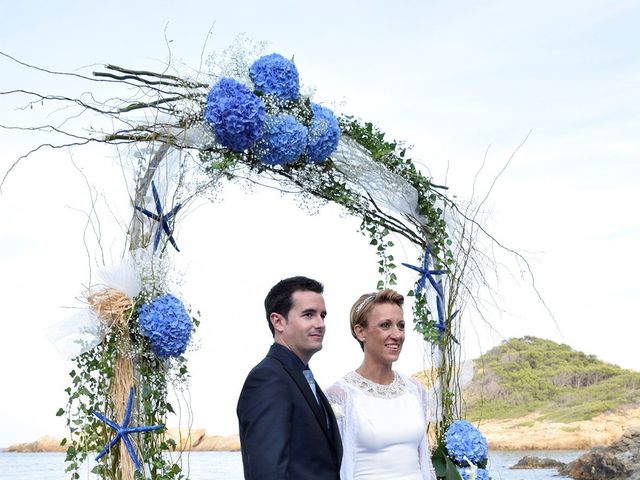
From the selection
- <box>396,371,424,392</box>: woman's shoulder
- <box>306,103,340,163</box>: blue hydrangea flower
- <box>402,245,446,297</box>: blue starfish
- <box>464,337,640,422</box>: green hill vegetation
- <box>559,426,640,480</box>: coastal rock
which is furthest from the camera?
<box>464,337,640,422</box>: green hill vegetation

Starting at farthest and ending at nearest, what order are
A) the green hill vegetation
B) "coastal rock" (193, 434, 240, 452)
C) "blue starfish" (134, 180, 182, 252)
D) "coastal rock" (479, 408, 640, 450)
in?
the green hill vegetation < "coastal rock" (479, 408, 640, 450) < "coastal rock" (193, 434, 240, 452) < "blue starfish" (134, 180, 182, 252)

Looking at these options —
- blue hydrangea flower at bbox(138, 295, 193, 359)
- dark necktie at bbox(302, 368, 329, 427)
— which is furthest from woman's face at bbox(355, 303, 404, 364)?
dark necktie at bbox(302, 368, 329, 427)

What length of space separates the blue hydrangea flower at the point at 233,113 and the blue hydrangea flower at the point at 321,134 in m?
0.41

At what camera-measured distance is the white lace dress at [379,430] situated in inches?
160

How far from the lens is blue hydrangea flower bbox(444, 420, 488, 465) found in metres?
5.05

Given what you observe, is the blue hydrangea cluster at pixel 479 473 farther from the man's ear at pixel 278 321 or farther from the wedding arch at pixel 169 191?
the man's ear at pixel 278 321

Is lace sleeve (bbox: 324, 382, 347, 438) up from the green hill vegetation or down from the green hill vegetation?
down

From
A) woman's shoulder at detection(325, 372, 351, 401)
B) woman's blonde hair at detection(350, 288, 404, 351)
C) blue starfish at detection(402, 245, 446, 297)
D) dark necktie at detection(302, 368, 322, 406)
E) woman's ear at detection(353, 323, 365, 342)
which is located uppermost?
blue starfish at detection(402, 245, 446, 297)

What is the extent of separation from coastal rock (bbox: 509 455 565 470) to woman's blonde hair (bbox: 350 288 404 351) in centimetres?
1695

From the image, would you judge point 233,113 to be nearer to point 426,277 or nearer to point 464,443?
point 426,277

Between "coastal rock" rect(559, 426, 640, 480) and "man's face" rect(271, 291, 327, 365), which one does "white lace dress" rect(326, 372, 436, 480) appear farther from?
"coastal rock" rect(559, 426, 640, 480)

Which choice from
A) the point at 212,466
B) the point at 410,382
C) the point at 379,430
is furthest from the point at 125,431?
the point at 212,466

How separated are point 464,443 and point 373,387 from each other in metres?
1.11

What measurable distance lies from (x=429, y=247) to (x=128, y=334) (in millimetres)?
2183
